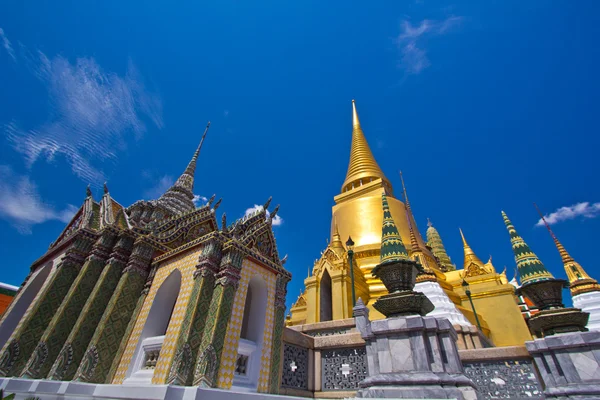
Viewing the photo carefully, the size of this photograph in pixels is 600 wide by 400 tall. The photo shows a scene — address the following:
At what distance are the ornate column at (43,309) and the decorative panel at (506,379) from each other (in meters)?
9.77

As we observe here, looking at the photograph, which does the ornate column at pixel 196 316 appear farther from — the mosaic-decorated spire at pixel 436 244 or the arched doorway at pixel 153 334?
the mosaic-decorated spire at pixel 436 244

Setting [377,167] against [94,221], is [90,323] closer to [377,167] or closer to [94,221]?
[94,221]

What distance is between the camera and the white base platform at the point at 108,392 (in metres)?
5.03

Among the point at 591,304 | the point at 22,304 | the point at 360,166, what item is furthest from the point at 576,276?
the point at 22,304

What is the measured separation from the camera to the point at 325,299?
15359 mm

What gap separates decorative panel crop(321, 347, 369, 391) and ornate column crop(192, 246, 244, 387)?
2611 mm

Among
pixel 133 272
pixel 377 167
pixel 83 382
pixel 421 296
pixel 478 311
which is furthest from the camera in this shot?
pixel 377 167

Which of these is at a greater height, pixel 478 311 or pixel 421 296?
pixel 478 311

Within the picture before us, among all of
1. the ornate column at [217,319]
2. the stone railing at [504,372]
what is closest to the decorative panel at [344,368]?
the stone railing at [504,372]

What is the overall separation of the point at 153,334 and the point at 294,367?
367cm

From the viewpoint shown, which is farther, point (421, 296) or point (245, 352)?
point (245, 352)

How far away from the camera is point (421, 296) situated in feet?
15.1

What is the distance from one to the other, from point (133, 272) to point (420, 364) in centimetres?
773

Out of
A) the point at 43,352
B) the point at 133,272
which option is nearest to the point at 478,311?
the point at 133,272
